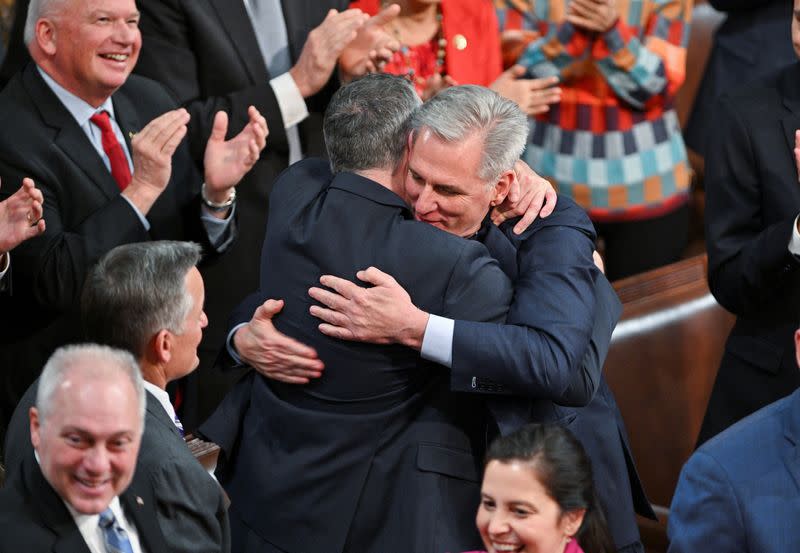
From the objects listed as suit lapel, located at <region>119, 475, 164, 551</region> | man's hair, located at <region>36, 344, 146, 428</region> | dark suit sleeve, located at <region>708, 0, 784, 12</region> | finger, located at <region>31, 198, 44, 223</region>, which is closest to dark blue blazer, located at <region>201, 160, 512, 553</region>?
suit lapel, located at <region>119, 475, 164, 551</region>

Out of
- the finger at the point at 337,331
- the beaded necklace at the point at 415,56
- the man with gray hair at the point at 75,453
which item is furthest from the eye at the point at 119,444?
the beaded necklace at the point at 415,56

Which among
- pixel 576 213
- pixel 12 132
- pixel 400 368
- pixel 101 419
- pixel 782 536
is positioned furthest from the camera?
pixel 12 132

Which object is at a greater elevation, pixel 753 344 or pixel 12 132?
pixel 12 132

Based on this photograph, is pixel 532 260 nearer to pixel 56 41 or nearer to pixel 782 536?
pixel 782 536

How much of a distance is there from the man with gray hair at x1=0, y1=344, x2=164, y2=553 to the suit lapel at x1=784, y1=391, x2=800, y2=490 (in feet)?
3.68


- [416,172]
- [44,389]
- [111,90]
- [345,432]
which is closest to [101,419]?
[44,389]

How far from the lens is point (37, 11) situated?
133 inches

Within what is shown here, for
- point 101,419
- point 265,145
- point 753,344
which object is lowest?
point 753,344

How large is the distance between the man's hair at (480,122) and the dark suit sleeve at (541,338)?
0.71 feet

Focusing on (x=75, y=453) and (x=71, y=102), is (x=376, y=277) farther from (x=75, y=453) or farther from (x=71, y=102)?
(x=71, y=102)

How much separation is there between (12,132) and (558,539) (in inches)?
64.9

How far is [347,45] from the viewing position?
12.6 feet

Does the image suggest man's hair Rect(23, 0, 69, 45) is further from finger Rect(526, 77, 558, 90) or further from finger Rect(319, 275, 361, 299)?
finger Rect(526, 77, 558, 90)

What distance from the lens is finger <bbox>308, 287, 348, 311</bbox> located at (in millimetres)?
2611
